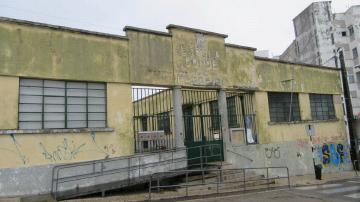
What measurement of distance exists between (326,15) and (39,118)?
4721 centimetres

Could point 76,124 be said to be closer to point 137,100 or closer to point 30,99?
point 30,99

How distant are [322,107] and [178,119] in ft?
37.8

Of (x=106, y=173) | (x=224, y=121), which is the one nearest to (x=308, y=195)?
Answer: (x=224, y=121)

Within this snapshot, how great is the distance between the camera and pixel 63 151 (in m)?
11.7

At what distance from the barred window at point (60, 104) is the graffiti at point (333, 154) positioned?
1413 centimetres

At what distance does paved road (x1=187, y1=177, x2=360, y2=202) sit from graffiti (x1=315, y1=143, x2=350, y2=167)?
18.6ft

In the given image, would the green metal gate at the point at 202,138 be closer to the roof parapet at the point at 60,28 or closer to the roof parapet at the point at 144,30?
the roof parapet at the point at 144,30

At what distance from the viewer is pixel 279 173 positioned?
17.9 meters

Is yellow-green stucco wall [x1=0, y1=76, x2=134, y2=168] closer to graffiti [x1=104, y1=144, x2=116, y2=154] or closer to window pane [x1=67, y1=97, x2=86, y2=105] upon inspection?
graffiti [x1=104, y1=144, x2=116, y2=154]

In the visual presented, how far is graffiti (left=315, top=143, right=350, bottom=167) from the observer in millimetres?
20500

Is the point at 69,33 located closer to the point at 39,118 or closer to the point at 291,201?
the point at 39,118

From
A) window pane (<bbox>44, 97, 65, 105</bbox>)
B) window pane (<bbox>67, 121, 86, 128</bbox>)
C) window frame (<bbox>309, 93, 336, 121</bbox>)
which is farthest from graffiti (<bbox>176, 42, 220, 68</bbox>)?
window frame (<bbox>309, 93, 336, 121</bbox>)

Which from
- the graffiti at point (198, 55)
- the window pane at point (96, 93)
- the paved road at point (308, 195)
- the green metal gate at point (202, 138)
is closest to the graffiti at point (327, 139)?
the paved road at point (308, 195)

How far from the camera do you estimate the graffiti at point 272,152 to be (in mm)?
17641
